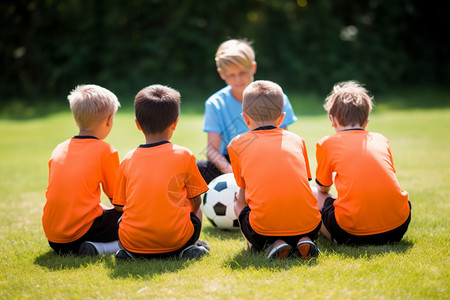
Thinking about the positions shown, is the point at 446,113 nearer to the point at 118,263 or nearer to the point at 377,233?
the point at 377,233

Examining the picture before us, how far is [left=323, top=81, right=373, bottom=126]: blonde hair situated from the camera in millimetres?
3291

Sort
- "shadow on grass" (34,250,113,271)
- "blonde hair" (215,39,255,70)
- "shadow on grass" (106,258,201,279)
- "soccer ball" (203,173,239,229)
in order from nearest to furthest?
1. "shadow on grass" (106,258,201,279)
2. "shadow on grass" (34,250,113,271)
3. "soccer ball" (203,173,239,229)
4. "blonde hair" (215,39,255,70)

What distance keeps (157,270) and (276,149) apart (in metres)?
1.20

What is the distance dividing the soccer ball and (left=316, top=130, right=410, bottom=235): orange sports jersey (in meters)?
1.10

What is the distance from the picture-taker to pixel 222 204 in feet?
13.1

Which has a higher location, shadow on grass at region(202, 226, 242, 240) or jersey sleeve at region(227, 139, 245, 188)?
jersey sleeve at region(227, 139, 245, 188)

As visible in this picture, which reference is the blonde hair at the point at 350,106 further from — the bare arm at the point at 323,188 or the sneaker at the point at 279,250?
the sneaker at the point at 279,250

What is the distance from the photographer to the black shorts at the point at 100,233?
3.29 m

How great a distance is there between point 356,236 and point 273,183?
2.71ft

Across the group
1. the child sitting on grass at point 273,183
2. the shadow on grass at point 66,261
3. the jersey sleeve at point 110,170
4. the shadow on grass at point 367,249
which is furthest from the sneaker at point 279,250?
the jersey sleeve at point 110,170

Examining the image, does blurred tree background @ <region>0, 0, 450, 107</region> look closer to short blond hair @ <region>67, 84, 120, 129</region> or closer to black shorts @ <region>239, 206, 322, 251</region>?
short blond hair @ <region>67, 84, 120, 129</region>

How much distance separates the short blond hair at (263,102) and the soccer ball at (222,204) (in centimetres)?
106

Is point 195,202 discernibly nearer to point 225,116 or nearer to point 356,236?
point 356,236

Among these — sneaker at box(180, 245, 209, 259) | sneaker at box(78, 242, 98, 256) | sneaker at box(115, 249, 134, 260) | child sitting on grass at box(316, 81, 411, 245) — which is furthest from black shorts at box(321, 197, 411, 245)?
sneaker at box(78, 242, 98, 256)
